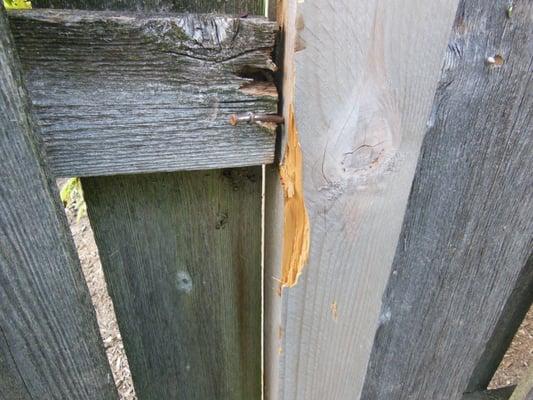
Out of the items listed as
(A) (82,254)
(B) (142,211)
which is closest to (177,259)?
(B) (142,211)

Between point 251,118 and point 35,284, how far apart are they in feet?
1.27

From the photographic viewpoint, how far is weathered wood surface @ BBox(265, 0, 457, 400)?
504 millimetres

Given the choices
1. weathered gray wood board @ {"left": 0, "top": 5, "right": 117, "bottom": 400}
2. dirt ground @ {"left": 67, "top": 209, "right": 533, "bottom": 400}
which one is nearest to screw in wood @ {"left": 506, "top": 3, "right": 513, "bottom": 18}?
weathered gray wood board @ {"left": 0, "top": 5, "right": 117, "bottom": 400}

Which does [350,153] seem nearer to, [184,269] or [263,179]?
[263,179]

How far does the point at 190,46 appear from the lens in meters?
0.54

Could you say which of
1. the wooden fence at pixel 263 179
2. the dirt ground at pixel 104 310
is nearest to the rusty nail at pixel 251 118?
the wooden fence at pixel 263 179

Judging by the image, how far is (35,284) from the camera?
0.57 meters

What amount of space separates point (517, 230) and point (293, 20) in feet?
2.23

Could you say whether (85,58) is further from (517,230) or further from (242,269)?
(517,230)

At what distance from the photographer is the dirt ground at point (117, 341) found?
2330 mm

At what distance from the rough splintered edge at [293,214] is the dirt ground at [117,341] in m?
1.85

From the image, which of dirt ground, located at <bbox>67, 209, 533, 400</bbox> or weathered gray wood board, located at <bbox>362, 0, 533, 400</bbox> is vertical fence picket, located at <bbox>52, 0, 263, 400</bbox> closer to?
weathered gray wood board, located at <bbox>362, 0, 533, 400</bbox>

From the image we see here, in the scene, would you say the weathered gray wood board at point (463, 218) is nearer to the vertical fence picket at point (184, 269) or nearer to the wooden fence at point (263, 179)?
the wooden fence at point (263, 179)

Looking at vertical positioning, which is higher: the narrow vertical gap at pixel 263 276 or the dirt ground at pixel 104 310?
the narrow vertical gap at pixel 263 276
